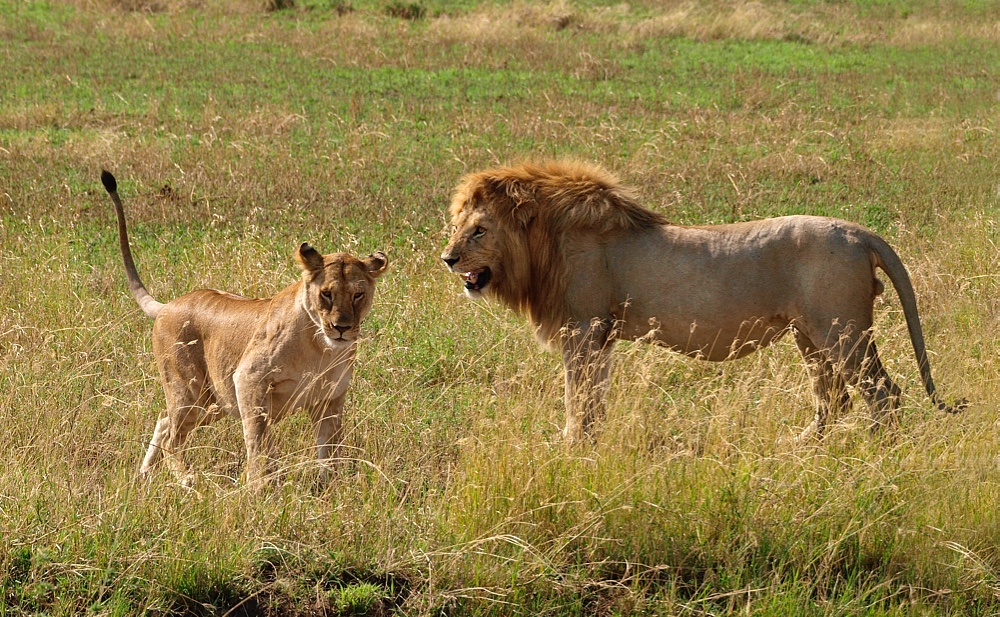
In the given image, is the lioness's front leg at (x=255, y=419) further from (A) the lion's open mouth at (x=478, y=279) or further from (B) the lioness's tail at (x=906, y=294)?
(B) the lioness's tail at (x=906, y=294)

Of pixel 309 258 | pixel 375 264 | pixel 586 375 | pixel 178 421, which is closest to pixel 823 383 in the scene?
pixel 586 375

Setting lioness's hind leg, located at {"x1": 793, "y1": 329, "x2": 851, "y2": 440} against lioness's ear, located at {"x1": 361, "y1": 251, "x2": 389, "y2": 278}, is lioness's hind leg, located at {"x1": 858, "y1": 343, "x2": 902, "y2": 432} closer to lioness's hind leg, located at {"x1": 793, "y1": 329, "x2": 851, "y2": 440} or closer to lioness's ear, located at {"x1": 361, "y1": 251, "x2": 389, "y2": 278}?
lioness's hind leg, located at {"x1": 793, "y1": 329, "x2": 851, "y2": 440}

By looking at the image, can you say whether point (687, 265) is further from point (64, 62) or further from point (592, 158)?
point (64, 62)

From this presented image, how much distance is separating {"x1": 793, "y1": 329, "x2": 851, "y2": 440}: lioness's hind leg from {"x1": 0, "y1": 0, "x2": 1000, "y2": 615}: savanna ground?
130 millimetres

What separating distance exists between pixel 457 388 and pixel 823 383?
1.92m

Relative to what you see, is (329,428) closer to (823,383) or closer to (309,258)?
(309,258)

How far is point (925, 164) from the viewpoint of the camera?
13.8 m

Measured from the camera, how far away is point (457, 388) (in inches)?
251

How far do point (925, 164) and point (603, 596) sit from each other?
11.0 metres

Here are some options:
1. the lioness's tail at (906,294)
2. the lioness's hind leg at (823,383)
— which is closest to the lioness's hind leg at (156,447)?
the lioness's hind leg at (823,383)

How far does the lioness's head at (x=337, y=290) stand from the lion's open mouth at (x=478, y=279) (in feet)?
3.11

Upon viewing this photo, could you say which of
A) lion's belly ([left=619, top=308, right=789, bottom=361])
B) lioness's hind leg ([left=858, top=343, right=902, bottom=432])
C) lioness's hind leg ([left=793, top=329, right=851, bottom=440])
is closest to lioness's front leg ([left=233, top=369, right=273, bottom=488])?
lion's belly ([left=619, top=308, right=789, bottom=361])

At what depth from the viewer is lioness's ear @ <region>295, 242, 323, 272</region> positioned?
488cm

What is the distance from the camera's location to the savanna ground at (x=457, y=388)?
429cm
